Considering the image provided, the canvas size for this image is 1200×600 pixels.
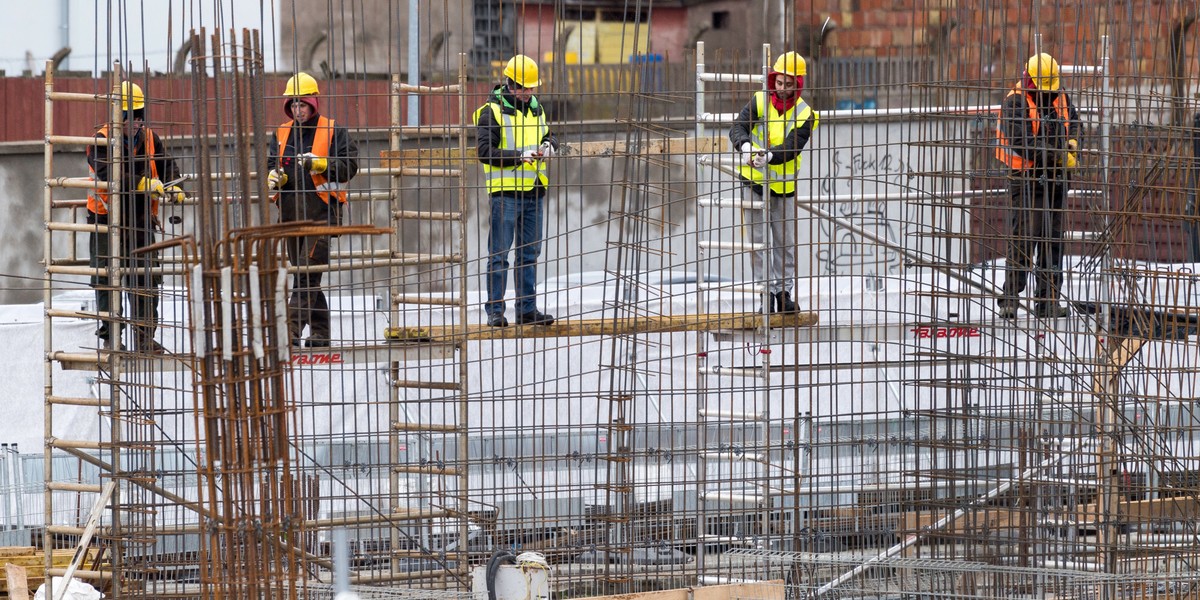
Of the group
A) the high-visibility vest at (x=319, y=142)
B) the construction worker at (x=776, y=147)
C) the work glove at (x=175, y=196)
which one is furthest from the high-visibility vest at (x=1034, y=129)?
the work glove at (x=175, y=196)

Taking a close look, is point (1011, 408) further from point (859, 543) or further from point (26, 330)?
point (26, 330)

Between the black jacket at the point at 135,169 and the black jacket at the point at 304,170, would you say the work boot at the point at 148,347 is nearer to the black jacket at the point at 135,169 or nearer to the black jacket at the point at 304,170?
the black jacket at the point at 135,169

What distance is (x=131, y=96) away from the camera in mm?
8586

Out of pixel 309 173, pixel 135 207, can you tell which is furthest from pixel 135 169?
pixel 309 173

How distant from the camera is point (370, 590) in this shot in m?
8.12

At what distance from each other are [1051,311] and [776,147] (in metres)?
2.29

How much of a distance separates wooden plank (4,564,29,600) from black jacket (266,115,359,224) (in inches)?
116

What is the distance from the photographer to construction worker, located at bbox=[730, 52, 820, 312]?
9648 millimetres

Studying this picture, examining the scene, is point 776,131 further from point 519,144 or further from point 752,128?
point 519,144

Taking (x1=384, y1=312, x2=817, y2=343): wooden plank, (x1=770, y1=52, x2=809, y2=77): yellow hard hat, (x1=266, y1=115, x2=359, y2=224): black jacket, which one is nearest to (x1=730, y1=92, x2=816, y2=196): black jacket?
(x1=770, y1=52, x2=809, y2=77): yellow hard hat

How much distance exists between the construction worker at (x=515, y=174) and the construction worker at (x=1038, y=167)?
3.11 metres

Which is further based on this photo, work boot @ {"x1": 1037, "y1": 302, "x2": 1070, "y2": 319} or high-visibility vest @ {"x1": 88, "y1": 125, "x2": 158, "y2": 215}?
high-visibility vest @ {"x1": 88, "y1": 125, "x2": 158, "y2": 215}

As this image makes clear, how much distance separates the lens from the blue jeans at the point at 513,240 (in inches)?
390

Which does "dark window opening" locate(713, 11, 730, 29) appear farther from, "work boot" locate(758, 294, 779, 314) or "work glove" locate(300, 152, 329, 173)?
"work glove" locate(300, 152, 329, 173)
